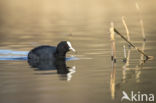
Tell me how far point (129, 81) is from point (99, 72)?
159 cm

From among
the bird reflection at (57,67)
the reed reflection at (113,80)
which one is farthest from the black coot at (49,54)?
the reed reflection at (113,80)

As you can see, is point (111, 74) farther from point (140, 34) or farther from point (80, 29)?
point (80, 29)

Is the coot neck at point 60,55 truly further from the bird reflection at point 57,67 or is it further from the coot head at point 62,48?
the bird reflection at point 57,67

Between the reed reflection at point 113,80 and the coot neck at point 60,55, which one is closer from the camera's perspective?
the reed reflection at point 113,80

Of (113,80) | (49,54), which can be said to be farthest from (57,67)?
(113,80)

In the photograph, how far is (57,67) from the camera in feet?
51.2

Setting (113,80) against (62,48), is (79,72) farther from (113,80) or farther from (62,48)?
(62,48)

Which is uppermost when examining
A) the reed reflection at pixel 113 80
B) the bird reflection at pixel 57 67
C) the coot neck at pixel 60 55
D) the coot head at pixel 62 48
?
the coot head at pixel 62 48

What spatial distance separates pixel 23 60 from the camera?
57.9 ft

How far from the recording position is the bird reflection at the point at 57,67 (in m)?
14.0

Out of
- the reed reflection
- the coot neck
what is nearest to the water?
the reed reflection

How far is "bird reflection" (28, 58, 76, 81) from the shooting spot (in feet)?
46.0

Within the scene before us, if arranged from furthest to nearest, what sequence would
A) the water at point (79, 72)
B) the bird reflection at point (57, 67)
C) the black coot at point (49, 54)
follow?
the black coot at point (49, 54) → the bird reflection at point (57, 67) → the water at point (79, 72)

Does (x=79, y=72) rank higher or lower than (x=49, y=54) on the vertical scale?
lower
